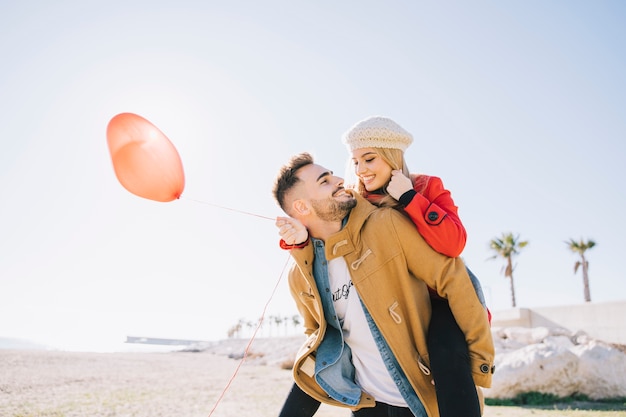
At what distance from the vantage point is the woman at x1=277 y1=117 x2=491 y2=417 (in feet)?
7.94

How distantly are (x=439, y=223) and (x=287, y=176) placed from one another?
144 centimetres

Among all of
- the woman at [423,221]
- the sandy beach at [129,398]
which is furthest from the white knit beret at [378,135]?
the sandy beach at [129,398]

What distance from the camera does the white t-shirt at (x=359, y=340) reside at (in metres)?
2.87

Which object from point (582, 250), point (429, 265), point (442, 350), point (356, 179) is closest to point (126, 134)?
point (356, 179)

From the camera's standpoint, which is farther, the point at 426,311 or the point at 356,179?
the point at 356,179

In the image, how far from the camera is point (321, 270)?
3.18 metres

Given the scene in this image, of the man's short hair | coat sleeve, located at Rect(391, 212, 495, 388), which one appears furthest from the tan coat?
the man's short hair

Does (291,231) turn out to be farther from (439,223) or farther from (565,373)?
(565,373)

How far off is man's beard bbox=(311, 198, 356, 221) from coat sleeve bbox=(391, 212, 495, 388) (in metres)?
0.45

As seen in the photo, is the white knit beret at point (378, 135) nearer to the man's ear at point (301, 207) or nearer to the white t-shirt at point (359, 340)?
the man's ear at point (301, 207)

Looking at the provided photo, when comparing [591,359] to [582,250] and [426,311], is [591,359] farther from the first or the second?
[582,250]

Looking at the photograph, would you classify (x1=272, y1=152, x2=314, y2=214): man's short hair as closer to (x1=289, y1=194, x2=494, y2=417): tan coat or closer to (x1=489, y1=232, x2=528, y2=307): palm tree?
(x1=289, y1=194, x2=494, y2=417): tan coat

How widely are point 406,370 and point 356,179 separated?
1589mm

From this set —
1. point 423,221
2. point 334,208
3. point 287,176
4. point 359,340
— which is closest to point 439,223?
point 423,221
